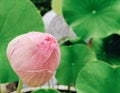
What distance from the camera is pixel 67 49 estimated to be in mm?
957

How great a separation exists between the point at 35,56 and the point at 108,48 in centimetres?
51

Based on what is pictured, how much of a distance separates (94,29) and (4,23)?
0.79 feet

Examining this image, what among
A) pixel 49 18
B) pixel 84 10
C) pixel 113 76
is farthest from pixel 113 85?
pixel 49 18

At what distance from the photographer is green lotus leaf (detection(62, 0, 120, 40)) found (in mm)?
908

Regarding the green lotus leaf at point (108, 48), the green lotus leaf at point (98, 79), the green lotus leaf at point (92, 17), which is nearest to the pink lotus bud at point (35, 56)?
the green lotus leaf at point (98, 79)

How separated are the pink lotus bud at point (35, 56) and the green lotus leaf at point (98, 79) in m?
0.13

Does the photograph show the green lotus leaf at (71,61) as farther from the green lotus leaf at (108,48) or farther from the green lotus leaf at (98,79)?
the green lotus leaf at (98,79)

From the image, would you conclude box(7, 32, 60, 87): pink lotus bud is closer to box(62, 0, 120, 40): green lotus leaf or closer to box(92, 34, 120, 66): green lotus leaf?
box(62, 0, 120, 40): green lotus leaf

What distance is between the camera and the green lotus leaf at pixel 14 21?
755 millimetres

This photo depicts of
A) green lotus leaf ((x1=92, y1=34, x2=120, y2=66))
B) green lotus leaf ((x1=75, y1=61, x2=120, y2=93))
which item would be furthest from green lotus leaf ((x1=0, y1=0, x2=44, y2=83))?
green lotus leaf ((x1=92, y1=34, x2=120, y2=66))

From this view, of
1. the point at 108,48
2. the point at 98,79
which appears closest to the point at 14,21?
the point at 98,79

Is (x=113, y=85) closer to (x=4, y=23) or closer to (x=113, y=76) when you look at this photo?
(x=113, y=76)

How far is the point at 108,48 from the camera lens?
41.1 inches

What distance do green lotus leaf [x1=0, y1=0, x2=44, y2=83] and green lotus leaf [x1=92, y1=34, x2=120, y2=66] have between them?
0.29 meters
